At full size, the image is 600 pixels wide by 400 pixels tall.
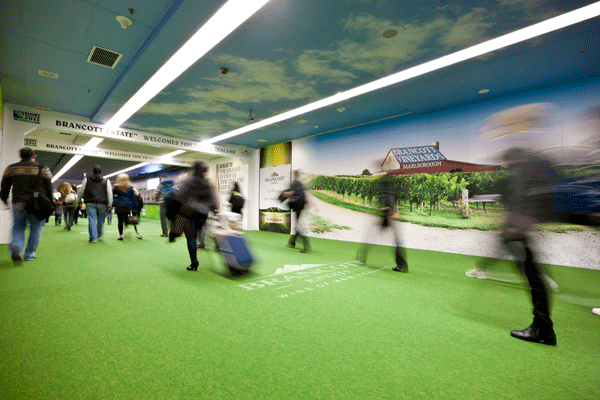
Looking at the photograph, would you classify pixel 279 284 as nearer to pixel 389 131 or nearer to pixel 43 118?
pixel 389 131

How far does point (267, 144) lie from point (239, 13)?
7.54 meters

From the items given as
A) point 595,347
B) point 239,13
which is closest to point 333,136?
point 239,13

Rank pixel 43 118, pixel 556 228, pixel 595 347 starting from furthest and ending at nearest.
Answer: pixel 43 118, pixel 556 228, pixel 595 347

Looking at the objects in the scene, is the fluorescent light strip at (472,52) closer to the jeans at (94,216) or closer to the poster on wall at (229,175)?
the jeans at (94,216)

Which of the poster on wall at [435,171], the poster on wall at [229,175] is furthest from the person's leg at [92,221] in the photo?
the poster on wall at [229,175]

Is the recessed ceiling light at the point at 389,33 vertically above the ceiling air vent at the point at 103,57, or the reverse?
the recessed ceiling light at the point at 389,33

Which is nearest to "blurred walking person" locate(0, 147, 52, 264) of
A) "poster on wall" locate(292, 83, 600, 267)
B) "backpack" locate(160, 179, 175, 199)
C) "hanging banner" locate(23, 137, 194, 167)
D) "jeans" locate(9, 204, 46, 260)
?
"jeans" locate(9, 204, 46, 260)

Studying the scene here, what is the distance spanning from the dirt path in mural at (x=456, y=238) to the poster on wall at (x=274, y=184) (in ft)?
5.37

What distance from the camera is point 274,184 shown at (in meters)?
11.1

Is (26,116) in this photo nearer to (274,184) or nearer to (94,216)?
(94,216)

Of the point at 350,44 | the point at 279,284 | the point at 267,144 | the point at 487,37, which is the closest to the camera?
the point at 279,284

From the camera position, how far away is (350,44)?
13.7 feet

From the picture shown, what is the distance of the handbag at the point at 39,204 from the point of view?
364 cm

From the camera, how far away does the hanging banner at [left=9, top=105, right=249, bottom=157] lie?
7.15 m
